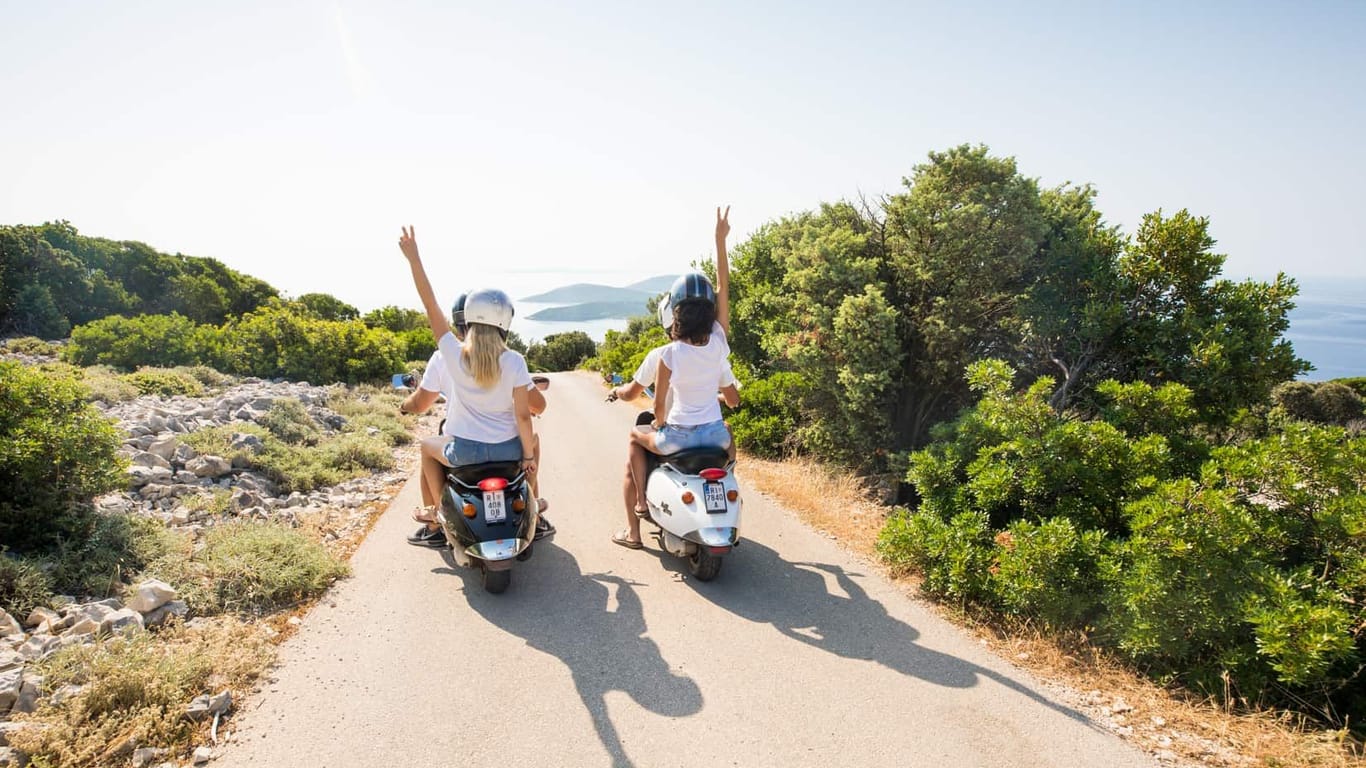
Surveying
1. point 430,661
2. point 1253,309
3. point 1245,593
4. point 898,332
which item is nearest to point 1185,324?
point 1253,309

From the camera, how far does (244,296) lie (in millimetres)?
28047

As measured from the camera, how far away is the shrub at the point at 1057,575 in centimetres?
386

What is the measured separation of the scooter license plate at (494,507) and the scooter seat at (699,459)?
1340mm

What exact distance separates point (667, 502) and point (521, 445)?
1.21 m

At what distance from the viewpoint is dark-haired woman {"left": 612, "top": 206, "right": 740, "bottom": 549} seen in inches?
186

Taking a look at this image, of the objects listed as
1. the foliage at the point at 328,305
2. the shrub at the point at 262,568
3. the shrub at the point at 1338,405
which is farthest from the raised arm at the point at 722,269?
the foliage at the point at 328,305

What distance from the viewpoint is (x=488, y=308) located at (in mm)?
4051

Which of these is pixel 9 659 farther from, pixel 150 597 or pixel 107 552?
pixel 107 552

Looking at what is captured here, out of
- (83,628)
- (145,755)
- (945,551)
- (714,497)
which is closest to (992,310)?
(945,551)

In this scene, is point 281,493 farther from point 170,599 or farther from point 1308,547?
point 1308,547

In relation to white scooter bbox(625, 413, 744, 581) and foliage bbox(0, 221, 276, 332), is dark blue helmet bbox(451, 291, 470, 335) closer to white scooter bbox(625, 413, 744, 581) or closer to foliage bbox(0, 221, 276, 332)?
white scooter bbox(625, 413, 744, 581)

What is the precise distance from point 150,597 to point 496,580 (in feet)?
6.82

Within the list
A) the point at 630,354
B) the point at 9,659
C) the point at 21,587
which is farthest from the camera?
the point at 630,354

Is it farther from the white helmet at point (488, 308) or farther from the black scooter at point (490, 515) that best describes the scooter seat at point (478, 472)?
the white helmet at point (488, 308)
